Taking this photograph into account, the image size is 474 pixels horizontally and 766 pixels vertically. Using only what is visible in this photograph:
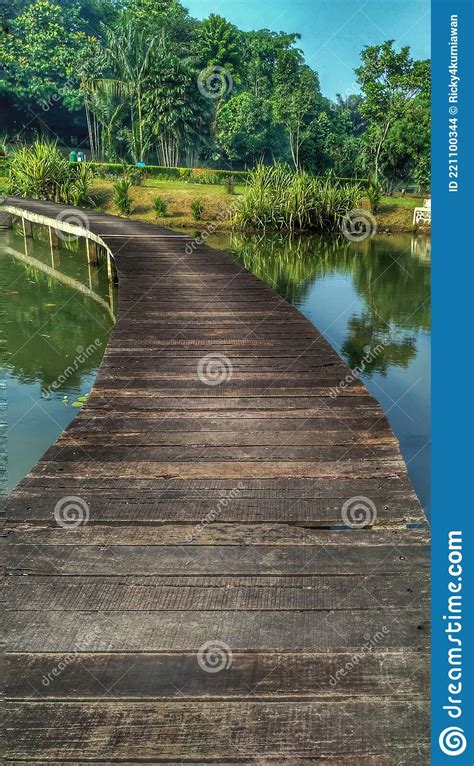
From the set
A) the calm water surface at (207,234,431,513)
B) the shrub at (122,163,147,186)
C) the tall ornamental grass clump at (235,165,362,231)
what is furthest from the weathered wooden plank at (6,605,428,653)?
the shrub at (122,163,147,186)

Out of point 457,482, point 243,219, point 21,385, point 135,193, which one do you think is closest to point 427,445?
point 21,385

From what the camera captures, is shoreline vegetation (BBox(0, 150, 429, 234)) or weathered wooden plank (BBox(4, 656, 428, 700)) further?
shoreline vegetation (BBox(0, 150, 429, 234))

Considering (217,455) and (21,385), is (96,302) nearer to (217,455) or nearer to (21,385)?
(21,385)

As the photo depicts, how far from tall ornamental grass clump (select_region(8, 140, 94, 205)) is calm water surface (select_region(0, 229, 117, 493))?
775cm

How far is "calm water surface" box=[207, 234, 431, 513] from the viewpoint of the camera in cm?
660

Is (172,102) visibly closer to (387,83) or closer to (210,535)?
(387,83)

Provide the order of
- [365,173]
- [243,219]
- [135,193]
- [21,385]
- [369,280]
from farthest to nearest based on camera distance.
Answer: [365,173] → [135,193] → [243,219] → [369,280] → [21,385]

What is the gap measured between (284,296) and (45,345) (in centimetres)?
460

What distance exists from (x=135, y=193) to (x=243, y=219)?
172 inches

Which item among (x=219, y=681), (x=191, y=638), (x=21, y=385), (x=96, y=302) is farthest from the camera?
(x=96, y=302)

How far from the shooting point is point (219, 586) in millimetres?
2600

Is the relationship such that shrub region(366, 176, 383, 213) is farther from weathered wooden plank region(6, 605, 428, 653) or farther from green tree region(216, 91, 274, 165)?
weathered wooden plank region(6, 605, 428, 653)

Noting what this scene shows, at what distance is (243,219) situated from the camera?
21.1 m

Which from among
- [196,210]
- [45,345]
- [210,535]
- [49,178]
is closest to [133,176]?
[49,178]
